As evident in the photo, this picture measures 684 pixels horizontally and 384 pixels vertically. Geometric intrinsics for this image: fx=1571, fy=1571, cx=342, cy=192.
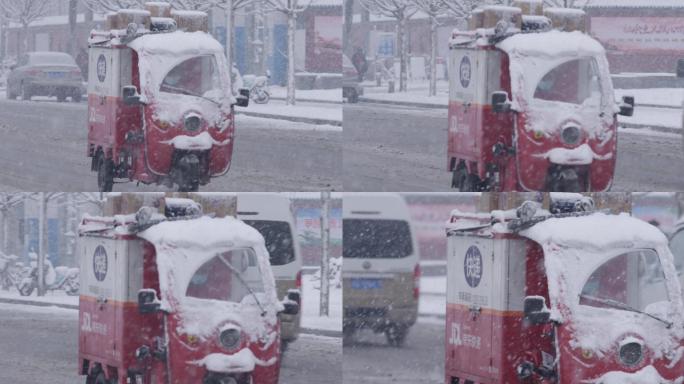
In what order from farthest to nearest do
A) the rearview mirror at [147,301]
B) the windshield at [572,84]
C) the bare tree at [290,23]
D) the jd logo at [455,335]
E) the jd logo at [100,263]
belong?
1. the bare tree at [290,23]
2. the jd logo at [100,263]
3. the windshield at [572,84]
4. the jd logo at [455,335]
5. the rearview mirror at [147,301]

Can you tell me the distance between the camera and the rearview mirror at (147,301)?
33.8ft

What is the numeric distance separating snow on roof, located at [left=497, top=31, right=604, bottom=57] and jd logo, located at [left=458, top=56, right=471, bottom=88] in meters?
0.37

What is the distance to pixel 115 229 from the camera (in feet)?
36.4

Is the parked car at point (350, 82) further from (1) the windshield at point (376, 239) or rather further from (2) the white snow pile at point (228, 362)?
(2) the white snow pile at point (228, 362)

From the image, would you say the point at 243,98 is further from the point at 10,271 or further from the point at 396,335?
the point at 10,271

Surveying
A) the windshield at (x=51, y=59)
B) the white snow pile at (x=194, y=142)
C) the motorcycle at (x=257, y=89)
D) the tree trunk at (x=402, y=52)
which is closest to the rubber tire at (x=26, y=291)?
the windshield at (x=51, y=59)

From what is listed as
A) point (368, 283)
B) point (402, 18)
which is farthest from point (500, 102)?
point (368, 283)

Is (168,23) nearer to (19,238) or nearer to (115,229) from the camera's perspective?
(115,229)

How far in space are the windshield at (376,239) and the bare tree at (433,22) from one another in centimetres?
149

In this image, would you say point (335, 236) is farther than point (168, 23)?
Yes

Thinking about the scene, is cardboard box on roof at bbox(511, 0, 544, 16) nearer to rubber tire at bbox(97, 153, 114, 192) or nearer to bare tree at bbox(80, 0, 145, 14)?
bare tree at bbox(80, 0, 145, 14)

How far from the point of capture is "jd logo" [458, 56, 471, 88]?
11.7 meters

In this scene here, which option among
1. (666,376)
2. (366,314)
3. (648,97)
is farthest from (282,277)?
(666,376)

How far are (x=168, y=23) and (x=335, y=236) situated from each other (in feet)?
13.2
